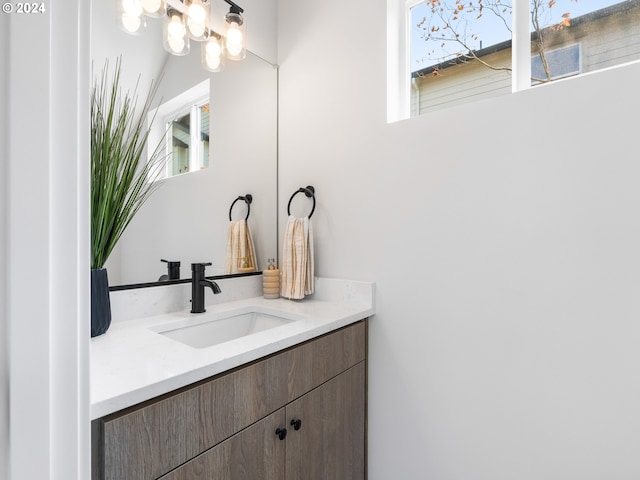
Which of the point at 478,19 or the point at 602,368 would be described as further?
the point at 478,19

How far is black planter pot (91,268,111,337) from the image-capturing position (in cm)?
100

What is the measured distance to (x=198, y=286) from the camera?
1.32 m

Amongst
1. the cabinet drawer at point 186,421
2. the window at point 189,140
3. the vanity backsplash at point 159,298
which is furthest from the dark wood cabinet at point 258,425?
the window at point 189,140

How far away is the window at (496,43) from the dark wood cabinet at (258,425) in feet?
3.33

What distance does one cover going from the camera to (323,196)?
155 cm

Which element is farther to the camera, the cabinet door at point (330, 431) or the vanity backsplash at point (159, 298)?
the vanity backsplash at point (159, 298)

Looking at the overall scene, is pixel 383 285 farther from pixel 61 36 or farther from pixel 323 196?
pixel 61 36

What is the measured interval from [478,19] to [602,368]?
1.26 meters

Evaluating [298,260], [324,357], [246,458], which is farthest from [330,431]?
[298,260]

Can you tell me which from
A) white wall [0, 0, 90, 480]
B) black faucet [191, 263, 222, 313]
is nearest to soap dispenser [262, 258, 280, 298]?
black faucet [191, 263, 222, 313]

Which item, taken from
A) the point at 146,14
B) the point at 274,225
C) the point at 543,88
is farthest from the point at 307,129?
the point at 543,88

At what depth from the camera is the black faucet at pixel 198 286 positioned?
1303mm

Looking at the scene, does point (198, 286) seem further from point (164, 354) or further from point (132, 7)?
point (132, 7)

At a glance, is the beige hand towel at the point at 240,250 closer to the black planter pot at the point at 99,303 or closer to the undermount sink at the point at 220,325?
the undermount sink at the point at 220,325
